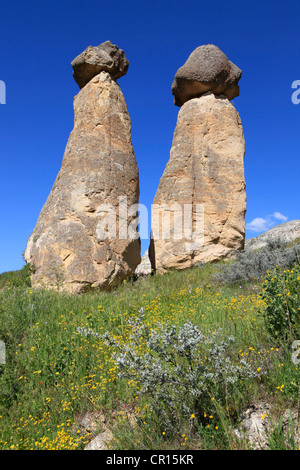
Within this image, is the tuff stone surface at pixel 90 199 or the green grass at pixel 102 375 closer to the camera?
the green grass at pixel 102 375

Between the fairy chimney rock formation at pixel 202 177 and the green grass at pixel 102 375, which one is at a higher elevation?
the fairy chimney rock formation at pixel 202 177

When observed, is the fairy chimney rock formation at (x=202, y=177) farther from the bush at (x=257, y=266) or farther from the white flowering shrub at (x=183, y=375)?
the white flowering shrub at (x=183, y=375)

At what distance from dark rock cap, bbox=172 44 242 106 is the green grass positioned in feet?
30.6

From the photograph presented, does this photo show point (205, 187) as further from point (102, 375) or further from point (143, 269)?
point (102, 375)

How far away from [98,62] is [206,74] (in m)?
4.23

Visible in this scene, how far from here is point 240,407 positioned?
315 cm

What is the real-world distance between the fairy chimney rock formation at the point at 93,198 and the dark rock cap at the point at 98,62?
3cm

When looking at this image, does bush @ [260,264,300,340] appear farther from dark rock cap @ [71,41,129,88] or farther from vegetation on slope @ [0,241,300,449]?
dark rock cap @ [71,41,129,88]

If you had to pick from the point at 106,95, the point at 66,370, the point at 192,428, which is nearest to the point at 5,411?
the point at 66,370

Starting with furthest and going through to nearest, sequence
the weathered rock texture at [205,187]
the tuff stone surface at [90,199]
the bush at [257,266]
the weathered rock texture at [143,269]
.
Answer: the weathered rock texture at [143,269]
the weathered rock texture at [205,187]
the tuff stone surface at [90,199]
the bush at [257,266]

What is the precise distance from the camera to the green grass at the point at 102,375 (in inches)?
122

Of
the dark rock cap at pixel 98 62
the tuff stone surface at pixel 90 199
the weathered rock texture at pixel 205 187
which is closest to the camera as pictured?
the tuff stone surface at pixel 90 199

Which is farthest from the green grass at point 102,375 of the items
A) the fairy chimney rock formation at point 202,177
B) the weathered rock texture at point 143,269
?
the weathered rock texture at point 143,269

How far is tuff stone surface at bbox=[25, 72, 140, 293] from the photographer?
9289 millimetres
